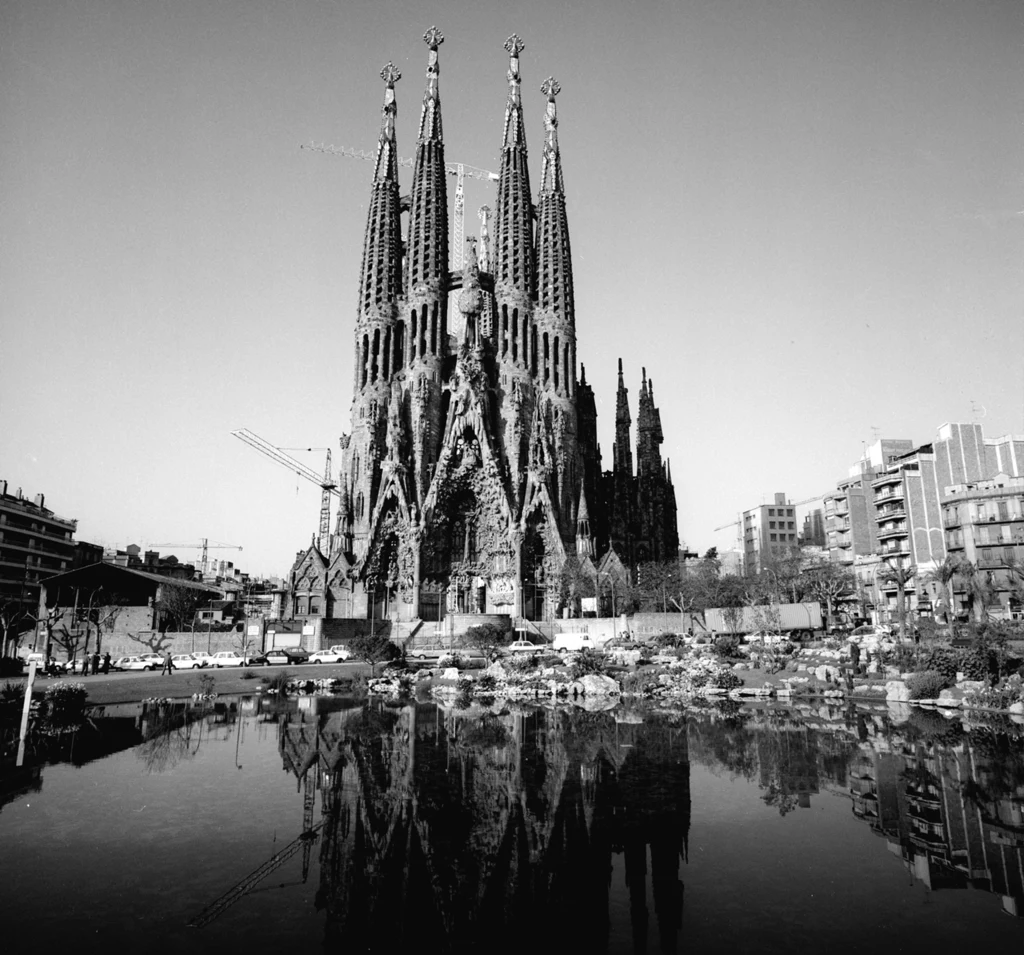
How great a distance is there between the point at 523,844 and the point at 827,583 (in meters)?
55.4

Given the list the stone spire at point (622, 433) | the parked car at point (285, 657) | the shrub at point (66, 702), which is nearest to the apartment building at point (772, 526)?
the stone spire at point (622, 433)

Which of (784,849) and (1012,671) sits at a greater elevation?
(1012,671)

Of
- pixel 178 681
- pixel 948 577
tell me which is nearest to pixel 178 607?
pixel 178 681

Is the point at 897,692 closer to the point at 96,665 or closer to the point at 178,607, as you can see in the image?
the point at 96,665

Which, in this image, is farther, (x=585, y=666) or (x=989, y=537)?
(x=989, y=537)

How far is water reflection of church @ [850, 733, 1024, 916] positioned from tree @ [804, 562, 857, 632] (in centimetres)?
4177

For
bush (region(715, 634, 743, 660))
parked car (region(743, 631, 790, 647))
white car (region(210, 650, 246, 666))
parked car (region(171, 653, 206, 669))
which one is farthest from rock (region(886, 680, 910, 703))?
parked car (region(171, 653, 206, 669))

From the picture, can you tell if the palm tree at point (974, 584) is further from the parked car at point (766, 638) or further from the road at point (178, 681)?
the road at point (178, 681)

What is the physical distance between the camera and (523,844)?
12258 millimetres

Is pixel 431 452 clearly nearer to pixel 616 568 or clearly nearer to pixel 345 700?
pixel 616 568

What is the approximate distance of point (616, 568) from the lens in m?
70.9

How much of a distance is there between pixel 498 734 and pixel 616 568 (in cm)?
4888

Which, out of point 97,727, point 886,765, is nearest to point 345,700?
point 97,727

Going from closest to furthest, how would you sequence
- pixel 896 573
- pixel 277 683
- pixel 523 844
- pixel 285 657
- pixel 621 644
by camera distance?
pixel 523 844 → pixel 277 683 → pixel 285 657 → pixel 621 644 → pixel 896 573
